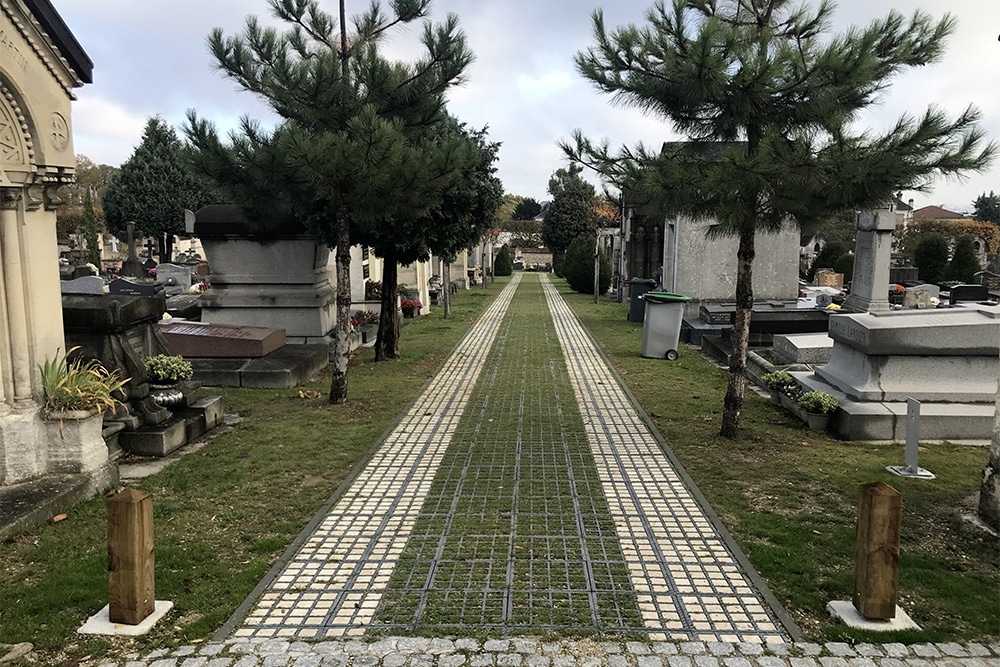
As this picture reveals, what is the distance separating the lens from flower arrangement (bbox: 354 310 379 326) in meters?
15.8

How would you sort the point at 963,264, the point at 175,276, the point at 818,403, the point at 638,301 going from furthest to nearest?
the point at 175,276 < the point at 963,264 < the point at 638,301 < the point at 818,403

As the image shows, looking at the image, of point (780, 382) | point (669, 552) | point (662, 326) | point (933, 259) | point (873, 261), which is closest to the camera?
point (669, 552)

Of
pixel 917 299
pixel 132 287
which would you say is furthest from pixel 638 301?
pixel 132 287

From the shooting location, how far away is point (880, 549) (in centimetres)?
377

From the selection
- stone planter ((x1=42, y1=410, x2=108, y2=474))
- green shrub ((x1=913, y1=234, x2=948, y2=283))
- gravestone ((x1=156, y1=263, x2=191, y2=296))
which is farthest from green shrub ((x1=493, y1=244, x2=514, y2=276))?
stone planter ((x1=42, y1=410, x2=108, y2=474))

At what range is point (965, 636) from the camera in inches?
146

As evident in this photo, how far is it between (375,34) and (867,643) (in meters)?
8.96

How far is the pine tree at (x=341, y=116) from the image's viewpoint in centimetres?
861

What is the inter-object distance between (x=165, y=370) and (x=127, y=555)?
4.36 metres

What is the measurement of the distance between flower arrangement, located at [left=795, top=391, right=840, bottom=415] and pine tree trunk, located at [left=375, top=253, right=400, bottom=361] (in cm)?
747

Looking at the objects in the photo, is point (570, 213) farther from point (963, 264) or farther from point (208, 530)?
point (208, 530)

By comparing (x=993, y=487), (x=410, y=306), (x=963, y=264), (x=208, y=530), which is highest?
(x=963, y=264)

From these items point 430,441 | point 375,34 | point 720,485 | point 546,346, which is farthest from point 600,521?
point 546,346

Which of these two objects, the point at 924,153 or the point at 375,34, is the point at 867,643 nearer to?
the point at 924,153
